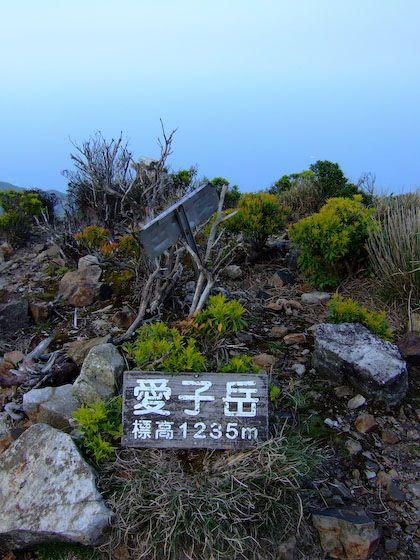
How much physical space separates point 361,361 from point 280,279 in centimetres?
214

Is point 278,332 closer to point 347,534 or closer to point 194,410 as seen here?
point 194,410

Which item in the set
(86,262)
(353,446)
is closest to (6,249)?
(86,262)

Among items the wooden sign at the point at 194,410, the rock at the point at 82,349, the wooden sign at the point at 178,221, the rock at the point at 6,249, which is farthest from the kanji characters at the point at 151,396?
the rock at the point at 6,249

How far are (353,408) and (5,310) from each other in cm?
360

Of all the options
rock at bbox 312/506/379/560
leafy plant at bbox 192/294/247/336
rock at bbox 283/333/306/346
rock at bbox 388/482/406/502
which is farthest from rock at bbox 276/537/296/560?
rock at bbox 283/333/306/346

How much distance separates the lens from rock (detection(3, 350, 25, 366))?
4242 mm

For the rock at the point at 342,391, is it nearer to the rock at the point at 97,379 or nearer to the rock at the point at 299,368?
the rock at the point at 299,368

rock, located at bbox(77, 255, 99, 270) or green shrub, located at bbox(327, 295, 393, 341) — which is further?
rock, located at bbox(77, 255, 99, 270)

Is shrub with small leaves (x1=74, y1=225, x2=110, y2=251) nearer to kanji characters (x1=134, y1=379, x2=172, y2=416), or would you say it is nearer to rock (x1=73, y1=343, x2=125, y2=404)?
rock (x1=73, y1=343, x2=125, y2=404)

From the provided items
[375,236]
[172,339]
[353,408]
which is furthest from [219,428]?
[375,236]

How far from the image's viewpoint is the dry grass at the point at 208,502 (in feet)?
8.20

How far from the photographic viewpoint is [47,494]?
2.69 meters

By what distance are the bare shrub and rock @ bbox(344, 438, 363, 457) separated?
1.84m

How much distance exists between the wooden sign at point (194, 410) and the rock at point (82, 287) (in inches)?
93.9
